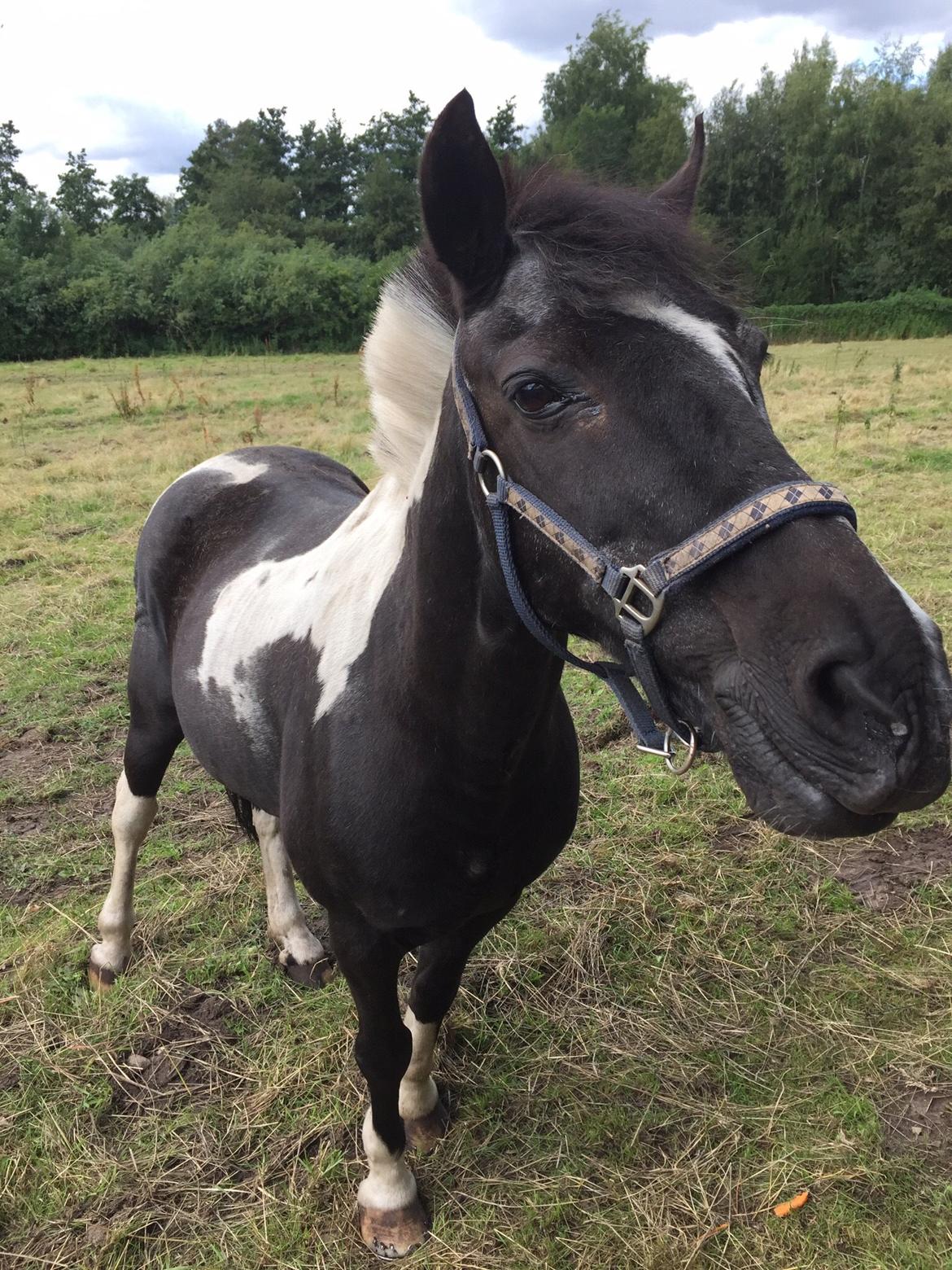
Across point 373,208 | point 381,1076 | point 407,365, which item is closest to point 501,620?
point 407,365

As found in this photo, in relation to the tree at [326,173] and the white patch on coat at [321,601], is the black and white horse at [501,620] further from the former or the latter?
the tree at [326,173]

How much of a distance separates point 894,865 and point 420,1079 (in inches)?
85.1

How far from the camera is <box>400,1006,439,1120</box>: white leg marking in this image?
2.53m

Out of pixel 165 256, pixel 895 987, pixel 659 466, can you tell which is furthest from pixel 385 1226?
pixel 165 256

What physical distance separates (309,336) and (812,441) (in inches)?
958

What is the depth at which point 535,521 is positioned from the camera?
54.8 inches

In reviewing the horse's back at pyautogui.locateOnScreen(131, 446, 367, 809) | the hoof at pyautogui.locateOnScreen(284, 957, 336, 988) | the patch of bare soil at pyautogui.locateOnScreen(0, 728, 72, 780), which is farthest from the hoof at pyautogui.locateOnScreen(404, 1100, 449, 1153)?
the patch of bare soil at pyautogui.locateOnScreen(0, 728, 72, 780)

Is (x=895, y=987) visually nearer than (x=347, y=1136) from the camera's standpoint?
No

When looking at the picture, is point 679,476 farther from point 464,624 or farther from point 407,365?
point 407,365

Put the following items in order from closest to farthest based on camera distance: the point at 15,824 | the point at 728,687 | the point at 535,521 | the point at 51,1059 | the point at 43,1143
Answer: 1. the point at 728,687
2. the point at 535,521
3. the point at 43,1143
4. the point at 51,1059
5. the point at 15,824

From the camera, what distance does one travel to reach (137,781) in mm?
3227

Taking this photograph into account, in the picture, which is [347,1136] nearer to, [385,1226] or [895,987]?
[385,1226]

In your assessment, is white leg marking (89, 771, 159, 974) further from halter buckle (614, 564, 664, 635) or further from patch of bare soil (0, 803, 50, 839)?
halter buckle (614, 564, 664, 635)

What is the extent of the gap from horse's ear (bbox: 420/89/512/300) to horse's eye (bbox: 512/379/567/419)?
10.2 inches
